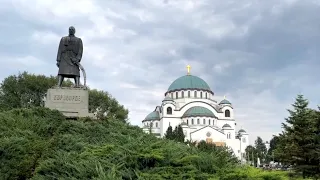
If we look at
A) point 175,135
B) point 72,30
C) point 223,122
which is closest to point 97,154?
point 72,30

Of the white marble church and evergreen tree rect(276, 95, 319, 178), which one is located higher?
the white marble church

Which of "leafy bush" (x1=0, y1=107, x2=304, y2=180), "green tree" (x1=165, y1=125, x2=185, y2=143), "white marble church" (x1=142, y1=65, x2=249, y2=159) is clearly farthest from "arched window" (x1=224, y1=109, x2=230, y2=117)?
"leafy bush" (x1=0, y1=107, x2=304, y2=180)

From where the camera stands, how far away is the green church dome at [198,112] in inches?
3068

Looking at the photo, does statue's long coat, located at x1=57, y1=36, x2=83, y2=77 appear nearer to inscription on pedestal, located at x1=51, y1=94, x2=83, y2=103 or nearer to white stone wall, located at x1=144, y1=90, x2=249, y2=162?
inscription on pedestal, located at x1=51, y1=94, x2=83, y2=103

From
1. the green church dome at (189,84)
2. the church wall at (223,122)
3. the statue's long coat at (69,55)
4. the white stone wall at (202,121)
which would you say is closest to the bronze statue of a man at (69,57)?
the statue's long coat at (69,55)

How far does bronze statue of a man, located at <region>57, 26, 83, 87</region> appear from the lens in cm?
1545

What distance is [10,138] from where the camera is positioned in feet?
31.2

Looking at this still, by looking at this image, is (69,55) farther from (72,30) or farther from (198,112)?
(198,112)

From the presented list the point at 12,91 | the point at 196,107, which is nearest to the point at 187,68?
the point at 196,107

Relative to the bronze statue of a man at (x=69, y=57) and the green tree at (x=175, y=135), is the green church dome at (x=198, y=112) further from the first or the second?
the bronze statue of a man at (x=69, y=57)

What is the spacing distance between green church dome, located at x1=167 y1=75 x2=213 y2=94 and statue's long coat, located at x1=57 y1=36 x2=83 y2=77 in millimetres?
68286

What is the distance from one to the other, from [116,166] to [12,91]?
1229 inches

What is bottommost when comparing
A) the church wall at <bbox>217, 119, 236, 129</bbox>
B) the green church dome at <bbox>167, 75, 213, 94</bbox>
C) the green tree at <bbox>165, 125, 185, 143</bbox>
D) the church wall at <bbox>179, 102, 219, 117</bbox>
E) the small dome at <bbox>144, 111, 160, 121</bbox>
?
the green tree at <bbox>165, 125, 185, 143</bbox>

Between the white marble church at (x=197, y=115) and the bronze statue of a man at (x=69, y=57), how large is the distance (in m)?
59.9
